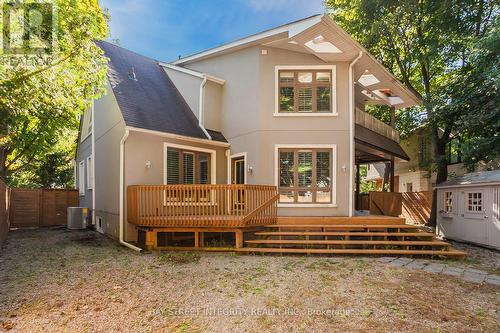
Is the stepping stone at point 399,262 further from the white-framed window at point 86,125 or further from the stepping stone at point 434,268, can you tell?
the white-framed window at point 86,125

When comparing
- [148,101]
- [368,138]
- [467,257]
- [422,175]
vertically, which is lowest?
[467,257]

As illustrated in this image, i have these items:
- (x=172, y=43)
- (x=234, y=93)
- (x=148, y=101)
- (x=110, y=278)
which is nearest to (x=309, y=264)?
(x=110, y=278)

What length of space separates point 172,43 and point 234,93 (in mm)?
8683

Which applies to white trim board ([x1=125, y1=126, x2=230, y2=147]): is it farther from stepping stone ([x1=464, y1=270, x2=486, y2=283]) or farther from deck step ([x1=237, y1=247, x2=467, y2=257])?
stepping stone ([x1=464, y1=270, x2=486, y2=283])

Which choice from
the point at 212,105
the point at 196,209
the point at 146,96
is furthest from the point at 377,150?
the point at 146,96

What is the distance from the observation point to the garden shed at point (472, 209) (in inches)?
342

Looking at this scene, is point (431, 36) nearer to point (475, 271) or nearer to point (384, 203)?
point (384, 203)

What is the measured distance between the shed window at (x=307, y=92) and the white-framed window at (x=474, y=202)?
5652mm

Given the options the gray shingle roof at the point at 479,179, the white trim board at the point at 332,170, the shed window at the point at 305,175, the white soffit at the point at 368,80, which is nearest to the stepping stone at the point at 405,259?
the white trim board at the point at 332,170

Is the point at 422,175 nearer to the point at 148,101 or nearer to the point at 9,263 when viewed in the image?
the point at 148,101

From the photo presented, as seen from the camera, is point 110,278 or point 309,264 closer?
point 110,278

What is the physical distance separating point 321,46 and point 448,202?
766 centimetres

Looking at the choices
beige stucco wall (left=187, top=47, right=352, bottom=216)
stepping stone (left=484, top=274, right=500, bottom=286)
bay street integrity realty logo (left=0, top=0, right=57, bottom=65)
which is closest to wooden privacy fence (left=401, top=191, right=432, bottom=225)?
beige stucco wall (left=187, top=47, right=352, bottom=216)

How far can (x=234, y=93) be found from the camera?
10.6 meters
